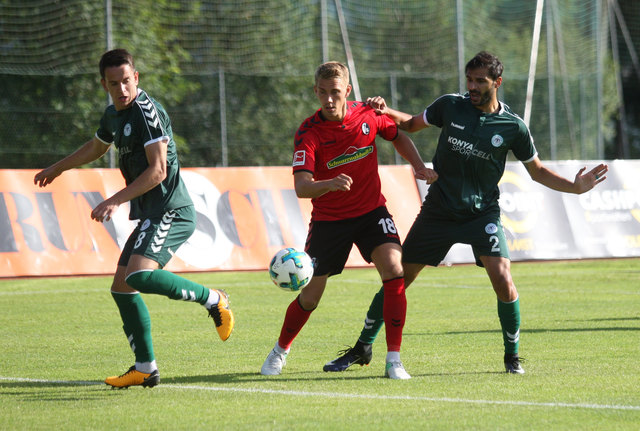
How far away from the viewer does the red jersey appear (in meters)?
7.25

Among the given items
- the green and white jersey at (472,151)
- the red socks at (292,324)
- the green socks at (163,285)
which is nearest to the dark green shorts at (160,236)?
the green socks at (163,285)

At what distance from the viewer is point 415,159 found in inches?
292

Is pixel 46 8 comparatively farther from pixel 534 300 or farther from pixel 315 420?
pixel 315 420

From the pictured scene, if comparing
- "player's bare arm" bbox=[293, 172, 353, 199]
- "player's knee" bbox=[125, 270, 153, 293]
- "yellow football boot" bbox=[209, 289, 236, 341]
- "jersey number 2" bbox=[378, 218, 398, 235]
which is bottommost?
"yellow football boot" bbox=[209, 289, 236, 341]

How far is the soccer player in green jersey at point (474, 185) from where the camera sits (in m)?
7.44

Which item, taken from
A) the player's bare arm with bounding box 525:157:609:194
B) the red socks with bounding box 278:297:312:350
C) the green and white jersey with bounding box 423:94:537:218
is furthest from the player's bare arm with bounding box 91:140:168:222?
the player's bare arm with bounding box 525:157:609:194

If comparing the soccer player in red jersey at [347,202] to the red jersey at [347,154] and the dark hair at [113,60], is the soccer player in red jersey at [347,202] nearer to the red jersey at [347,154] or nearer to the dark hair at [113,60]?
the red jersey at [347,154]

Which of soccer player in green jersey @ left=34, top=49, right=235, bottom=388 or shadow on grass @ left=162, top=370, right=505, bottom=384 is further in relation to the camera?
shadow on grass @ left=162, top=370, right=505, bottom=384

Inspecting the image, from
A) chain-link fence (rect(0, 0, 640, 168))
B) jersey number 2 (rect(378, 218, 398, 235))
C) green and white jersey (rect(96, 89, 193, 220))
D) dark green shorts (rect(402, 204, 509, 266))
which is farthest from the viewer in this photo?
chain-link fence (rect(0, 0, 640, 168))

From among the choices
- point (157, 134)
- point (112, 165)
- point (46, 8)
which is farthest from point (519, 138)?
point (46, 8)

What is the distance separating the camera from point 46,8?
2478 centimetres

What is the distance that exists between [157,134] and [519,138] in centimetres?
274

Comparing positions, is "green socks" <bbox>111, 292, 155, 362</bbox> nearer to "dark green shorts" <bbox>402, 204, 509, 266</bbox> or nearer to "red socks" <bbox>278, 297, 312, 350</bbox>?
"red socks" <bbox>278, 297, 312, 350</bbox>

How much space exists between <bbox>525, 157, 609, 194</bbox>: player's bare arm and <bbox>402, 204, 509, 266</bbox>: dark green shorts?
1.58 ft
